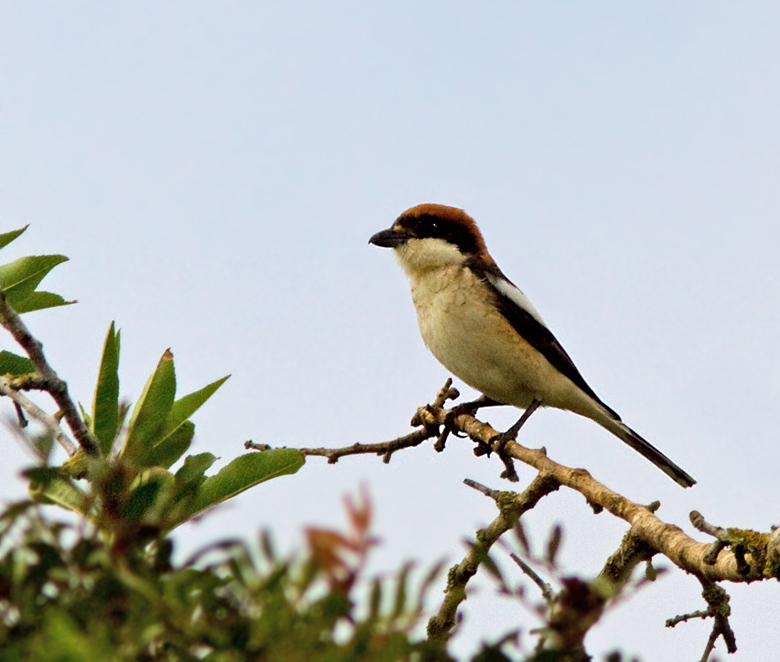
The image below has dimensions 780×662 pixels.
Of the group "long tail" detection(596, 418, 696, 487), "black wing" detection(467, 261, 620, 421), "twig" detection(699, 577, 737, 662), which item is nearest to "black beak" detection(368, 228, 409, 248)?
"black wing" detection(467, 261, 620, 421)

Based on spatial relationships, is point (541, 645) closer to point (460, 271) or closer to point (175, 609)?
point (175, 609)

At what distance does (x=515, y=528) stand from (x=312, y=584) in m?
0.49

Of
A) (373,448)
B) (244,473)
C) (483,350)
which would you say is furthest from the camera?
(483,350)

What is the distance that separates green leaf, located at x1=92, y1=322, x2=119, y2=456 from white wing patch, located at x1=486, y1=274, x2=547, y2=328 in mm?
3983

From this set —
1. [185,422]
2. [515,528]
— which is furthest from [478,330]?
[515,528]

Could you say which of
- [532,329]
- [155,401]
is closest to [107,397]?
[155,401]

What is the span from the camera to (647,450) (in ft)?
20.1

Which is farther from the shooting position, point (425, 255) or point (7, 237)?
point (425, 255)

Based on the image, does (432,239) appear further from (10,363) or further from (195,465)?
(195,465)

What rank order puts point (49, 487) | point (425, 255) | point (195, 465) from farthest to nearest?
point (425, 255) → point (195, 465) → point (49, 487)

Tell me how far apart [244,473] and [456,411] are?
2.70m

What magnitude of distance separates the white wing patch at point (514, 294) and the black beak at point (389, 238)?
732 mm

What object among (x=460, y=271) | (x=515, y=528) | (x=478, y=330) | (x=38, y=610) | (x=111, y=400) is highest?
(x=460, y=271)

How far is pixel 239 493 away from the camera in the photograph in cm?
244
